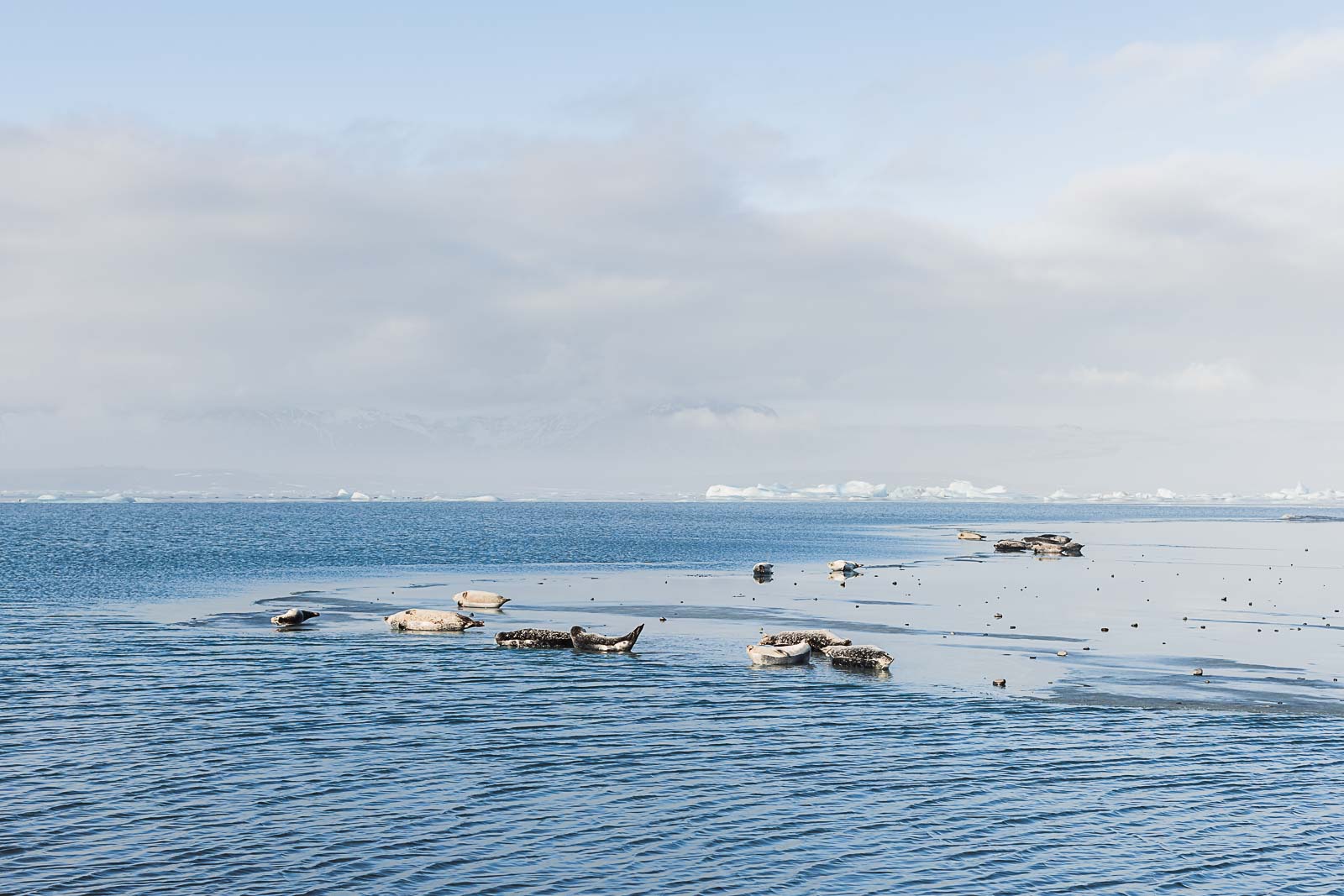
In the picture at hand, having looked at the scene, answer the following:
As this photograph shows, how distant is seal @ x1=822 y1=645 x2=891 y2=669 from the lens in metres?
41.0

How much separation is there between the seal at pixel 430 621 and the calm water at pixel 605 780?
587cm

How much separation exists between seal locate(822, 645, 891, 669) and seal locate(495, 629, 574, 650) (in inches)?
431

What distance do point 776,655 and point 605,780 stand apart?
1757 cm

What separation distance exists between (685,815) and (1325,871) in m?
11.6

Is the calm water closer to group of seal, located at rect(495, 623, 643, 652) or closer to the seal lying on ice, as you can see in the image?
group of seal, located at rect(495, 623, 643, 652)

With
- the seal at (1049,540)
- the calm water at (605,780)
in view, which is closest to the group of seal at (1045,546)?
the seal at (1049,540)

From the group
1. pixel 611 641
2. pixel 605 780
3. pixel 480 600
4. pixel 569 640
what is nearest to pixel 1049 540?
pixel 480 600

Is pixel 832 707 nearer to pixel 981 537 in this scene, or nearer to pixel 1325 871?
pixel 1325 871

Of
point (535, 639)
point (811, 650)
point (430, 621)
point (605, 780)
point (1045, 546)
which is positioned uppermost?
point (1045, 546)

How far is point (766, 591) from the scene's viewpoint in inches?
2933

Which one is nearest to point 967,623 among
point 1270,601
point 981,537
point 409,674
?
point 1270,601

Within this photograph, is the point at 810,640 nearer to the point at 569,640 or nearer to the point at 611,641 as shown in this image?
the point at 611,641

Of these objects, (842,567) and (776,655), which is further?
(842,567)

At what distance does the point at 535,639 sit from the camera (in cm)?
4716
